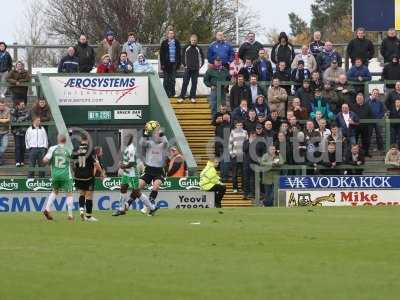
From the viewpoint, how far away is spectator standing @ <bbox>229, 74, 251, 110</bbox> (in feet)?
120

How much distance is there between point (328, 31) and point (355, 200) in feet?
200

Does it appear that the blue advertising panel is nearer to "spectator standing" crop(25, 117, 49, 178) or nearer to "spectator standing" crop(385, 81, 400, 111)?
"spectator standing" crop(385, 81, 400, 111)

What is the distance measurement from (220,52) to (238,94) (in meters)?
1.98

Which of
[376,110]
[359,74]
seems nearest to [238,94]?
[359,74]

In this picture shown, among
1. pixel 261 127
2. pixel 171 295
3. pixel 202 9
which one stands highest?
pixel 202 9

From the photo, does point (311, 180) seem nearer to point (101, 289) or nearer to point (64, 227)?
point (64, 227)

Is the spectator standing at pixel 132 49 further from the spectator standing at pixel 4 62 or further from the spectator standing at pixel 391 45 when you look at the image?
the spectator standing at pixel 391 45

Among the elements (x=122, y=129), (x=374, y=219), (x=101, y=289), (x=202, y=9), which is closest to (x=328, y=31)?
(x=202, y=9)

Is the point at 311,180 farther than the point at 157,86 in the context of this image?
No

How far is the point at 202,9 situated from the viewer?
64.6m

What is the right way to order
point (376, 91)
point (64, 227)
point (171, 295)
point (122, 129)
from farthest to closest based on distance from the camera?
point (122, 129) < point (376, 91) < point (64, 227) < point (171, 295)

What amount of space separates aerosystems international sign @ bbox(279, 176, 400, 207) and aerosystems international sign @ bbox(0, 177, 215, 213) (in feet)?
7.34

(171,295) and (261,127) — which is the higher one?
(261,127)

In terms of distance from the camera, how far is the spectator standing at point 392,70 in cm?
3822
